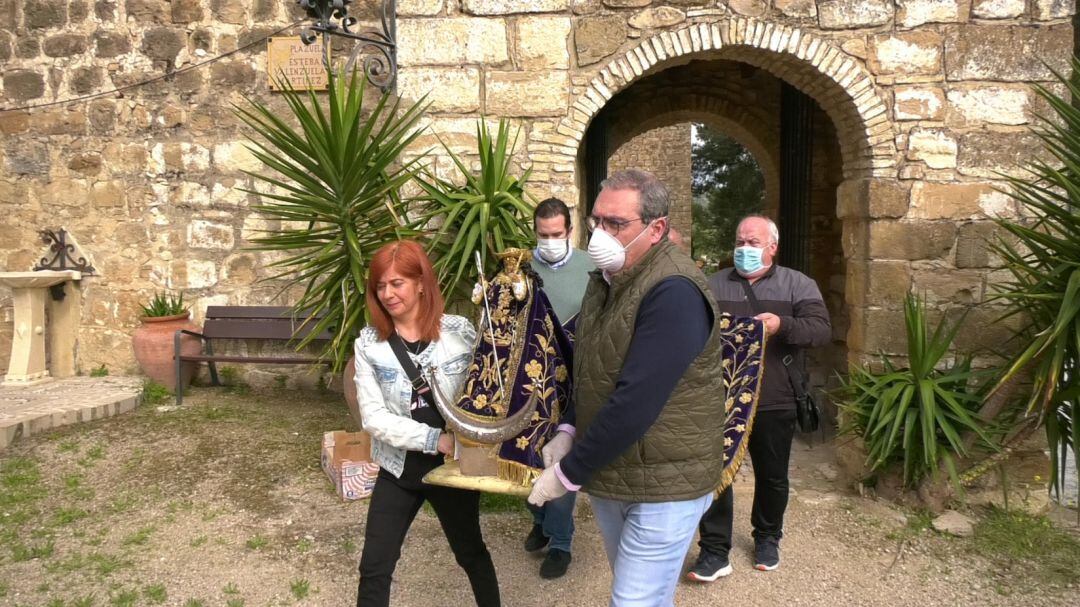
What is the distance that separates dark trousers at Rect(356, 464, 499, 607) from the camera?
7.21ft

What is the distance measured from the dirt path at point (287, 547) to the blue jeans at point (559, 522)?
147 millimetres

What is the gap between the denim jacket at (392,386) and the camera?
2.18 m

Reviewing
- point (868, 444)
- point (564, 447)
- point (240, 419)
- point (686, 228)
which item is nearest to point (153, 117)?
point (240, 419)

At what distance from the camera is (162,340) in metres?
5.63

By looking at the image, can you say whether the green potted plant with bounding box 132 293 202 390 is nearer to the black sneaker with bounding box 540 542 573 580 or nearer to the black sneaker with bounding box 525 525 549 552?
the black sneaker with bounding box 525 525 549 552

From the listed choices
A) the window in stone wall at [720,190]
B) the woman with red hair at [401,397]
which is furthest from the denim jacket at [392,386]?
the window in stone wall at [720,190]

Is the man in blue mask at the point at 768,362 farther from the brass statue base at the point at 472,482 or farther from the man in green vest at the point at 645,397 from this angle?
the brass statue base at the point at 472,482

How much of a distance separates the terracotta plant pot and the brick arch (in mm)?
3300

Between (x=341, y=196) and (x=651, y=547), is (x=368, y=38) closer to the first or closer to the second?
(x=341, y=196)

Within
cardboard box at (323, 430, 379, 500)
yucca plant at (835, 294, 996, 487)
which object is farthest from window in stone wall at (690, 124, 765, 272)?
cardboard box at (323, 430, 379, 500)

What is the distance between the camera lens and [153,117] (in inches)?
225

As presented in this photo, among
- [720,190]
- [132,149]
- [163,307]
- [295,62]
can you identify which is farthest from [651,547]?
[720,190]

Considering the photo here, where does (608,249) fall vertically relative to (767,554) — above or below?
above

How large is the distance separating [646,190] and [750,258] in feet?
4.37
